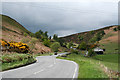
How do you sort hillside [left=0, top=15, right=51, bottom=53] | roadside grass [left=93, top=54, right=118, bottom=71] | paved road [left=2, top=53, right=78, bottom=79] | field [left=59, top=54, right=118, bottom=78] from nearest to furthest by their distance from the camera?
paved road [left=2, top=53, right=78, bottom=79] → field [left=59, top=54, right=118, bottom=78] → roadside grass [left=93, top=54, right=118, bottom=71] → hillside [left=0, top=15, right=51, bottom=53]

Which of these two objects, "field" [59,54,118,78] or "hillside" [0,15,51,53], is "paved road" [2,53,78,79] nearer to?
"field" [59,54,118,78]

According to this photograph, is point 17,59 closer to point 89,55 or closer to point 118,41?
point 89,55

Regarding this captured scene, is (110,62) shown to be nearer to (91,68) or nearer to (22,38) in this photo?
(91,68)

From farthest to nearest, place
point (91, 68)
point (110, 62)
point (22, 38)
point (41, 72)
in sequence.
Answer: point (22, 38) → point (110, 62) → point (91, 68) → point (41, 72)

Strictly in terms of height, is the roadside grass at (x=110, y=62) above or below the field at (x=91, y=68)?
below

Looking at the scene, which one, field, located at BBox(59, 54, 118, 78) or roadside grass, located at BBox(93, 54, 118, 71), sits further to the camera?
roadside grass, located at BBox(93, 54, 118, 71)

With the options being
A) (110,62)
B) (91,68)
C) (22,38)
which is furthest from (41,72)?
(22,38)

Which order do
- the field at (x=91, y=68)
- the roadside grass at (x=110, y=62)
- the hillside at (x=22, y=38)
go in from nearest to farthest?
1. the field at (x=91, y=68)
2. the roadside grass at (x=110, y=62)
3. the hillside at (x=22, y=38)

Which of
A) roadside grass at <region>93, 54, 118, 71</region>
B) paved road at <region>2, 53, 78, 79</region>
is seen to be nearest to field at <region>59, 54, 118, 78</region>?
roadside grass at <region>93, 54, 118, 71</region>

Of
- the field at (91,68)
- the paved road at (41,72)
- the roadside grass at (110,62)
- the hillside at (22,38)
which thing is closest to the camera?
the paved road at (41,72)

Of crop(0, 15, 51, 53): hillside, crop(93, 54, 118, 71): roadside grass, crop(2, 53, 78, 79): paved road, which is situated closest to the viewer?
crop(2, 53, 78, 79): paved road

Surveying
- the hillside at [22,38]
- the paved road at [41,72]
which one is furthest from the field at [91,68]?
the hillside at [22,38]

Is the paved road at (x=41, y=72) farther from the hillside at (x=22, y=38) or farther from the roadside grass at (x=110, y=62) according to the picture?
the hillside at (x=22, y=38)

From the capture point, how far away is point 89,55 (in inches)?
2389
